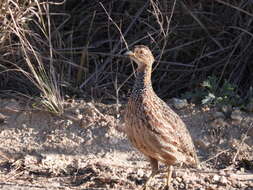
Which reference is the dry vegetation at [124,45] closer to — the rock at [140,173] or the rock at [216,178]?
the rock at [140,173]

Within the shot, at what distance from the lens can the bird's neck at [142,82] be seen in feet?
20.7

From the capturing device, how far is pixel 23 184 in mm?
6457

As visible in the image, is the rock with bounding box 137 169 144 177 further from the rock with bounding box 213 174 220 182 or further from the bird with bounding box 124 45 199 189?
the rock with bounding box 213 174 220 182

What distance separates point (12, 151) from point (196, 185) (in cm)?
206

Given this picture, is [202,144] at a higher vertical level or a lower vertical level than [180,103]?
lower

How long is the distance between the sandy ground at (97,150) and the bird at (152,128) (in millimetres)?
431

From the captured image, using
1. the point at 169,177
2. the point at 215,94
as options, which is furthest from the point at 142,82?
the point at 215,94

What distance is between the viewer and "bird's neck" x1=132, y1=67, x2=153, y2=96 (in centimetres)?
632

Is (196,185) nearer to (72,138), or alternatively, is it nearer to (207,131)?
(207,131)

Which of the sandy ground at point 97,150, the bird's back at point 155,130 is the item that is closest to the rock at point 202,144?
the sandy ground at point 97,150

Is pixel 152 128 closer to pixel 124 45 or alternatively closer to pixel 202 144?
pixel 202 144

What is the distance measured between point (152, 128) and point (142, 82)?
0.52 meters

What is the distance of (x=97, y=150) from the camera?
23.9ft

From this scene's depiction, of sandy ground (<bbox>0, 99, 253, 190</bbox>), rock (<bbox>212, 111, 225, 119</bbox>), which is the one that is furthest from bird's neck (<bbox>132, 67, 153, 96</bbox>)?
rock (<bbox>212, 111, 225, 119</bbox>)
